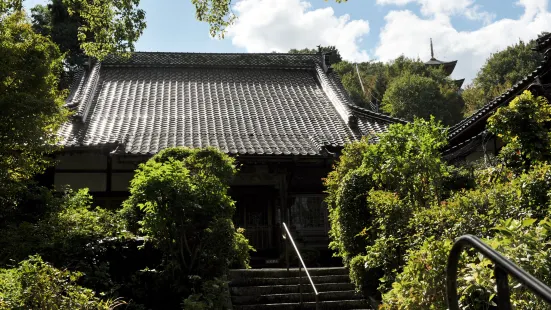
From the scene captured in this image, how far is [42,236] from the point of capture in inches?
333

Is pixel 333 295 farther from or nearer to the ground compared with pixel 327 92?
nearer to the ground

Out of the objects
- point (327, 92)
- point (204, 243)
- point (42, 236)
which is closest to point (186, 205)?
point (204, 243)

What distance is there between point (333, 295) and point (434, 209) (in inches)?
118

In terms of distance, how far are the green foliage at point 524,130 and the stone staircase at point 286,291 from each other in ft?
12.0

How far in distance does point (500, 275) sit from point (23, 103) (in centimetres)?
812

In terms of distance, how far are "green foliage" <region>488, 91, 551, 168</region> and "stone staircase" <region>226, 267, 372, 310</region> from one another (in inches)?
144

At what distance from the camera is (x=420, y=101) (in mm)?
37656

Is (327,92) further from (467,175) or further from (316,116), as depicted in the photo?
(467,175)

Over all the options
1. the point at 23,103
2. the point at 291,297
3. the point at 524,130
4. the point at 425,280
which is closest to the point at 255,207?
the point at 291,297

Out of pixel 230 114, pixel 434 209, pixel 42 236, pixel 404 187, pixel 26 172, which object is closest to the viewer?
pixel 434 209

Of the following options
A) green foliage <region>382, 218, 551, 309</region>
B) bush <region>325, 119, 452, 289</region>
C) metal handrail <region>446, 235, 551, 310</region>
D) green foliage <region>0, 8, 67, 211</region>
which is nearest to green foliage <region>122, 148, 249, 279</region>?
green foliage <region>0, 8, 67, 211</region>

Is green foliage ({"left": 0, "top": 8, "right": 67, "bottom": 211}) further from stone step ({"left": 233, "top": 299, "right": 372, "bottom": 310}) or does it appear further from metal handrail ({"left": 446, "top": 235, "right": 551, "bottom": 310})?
metal handrail ({"left": 446, "top": 235, "right": 551, "bottom": 310})

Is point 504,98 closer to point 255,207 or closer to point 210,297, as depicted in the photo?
point 255,207

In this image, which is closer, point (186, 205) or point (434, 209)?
point (434, 209)
